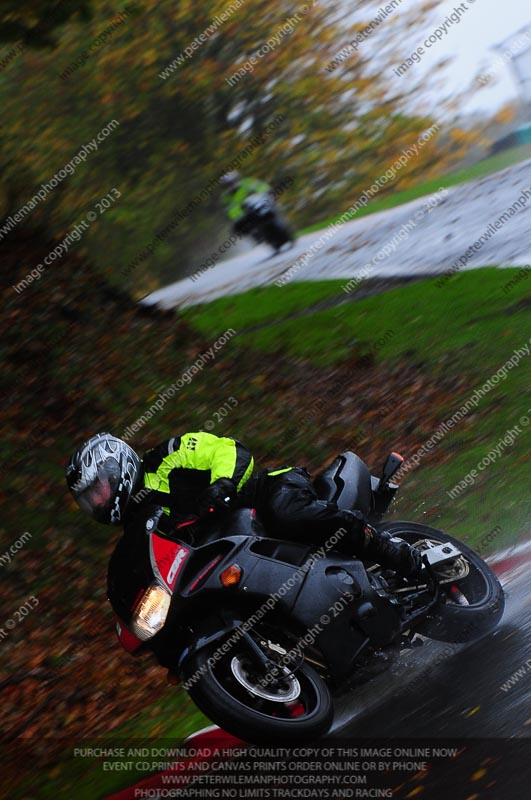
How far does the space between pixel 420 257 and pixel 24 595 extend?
28.7 ft

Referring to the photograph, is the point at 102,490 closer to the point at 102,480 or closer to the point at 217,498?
the point at 102,480

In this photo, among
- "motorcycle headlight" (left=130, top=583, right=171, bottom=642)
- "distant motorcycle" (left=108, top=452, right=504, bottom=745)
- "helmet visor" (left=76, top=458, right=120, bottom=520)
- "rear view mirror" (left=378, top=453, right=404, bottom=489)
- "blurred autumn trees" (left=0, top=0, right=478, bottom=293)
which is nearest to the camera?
"distant motorcycle" (left=108, top=452, right=504, bottom=745)

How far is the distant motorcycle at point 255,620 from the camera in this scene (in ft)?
17.1

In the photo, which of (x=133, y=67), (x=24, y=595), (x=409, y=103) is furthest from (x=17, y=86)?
(x=24, y=595)

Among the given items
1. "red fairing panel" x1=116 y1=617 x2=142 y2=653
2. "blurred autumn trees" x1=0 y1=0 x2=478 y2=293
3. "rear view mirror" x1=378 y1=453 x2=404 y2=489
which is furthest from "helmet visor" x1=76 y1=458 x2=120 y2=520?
"blurred autumn trees" x1=0 y1=0 x2=478 y2=293

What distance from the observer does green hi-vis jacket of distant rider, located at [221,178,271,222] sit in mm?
17828

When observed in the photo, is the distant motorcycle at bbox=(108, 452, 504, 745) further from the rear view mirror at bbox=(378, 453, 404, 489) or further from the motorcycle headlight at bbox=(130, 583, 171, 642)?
the rear view mirror at bbox=(378, 453, 404, 489)

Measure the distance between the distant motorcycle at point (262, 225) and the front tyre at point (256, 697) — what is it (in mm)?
12989

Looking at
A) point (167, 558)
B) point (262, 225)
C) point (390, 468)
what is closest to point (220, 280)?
point (262, 225)

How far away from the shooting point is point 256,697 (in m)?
5.22

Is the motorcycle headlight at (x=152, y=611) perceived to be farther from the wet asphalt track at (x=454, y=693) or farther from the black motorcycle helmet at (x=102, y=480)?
the wet asphalt track at (x=454, y=693)

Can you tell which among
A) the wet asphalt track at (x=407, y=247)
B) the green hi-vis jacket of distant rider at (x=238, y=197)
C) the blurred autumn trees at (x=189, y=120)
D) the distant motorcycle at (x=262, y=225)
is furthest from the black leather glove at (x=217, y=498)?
the green hi-vis jacket of distant rider at (x=238, y=197)

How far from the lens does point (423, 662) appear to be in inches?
251

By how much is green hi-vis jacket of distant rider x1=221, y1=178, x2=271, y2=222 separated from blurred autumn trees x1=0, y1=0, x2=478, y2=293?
0.99ft
